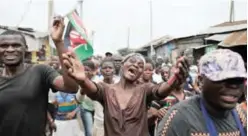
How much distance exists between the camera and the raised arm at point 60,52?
351 centimetres

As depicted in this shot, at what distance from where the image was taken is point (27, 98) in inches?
141

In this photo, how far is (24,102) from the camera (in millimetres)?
3576

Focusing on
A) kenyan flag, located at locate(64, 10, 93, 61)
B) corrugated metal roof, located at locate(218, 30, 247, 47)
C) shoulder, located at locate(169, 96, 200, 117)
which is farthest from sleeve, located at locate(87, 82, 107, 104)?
corrugated metal roof, located at locate(218, 30, 247, 47)

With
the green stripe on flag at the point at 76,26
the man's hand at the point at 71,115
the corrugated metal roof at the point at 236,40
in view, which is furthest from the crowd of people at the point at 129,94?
the corrugated metal roof at the point at 236,40

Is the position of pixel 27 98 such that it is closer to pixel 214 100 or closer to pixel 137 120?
pixel 137 120

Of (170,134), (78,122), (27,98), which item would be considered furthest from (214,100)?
(78,122)

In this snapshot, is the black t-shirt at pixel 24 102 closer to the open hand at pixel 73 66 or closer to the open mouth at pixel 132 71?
the open hand at pixel 73 66

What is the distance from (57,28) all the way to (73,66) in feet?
1.13

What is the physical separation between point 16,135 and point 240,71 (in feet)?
6.46

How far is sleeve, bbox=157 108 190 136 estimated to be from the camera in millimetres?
2479

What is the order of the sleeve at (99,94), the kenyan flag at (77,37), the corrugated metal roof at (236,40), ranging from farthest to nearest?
the corrugated metal roof at (236,40) → the kenyan flag at (77,37) → the sleeve at (99,94)

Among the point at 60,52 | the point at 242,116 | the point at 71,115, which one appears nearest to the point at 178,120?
the point at 242,116

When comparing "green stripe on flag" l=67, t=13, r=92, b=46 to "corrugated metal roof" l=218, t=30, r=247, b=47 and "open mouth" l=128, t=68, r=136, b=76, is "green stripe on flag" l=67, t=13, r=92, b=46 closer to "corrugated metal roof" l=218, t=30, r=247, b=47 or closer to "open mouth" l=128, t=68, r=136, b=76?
"corrugated metal roof" l=218, t=30, r=247, b=47

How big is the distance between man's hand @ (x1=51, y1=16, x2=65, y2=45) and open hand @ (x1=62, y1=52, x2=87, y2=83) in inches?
8.2
